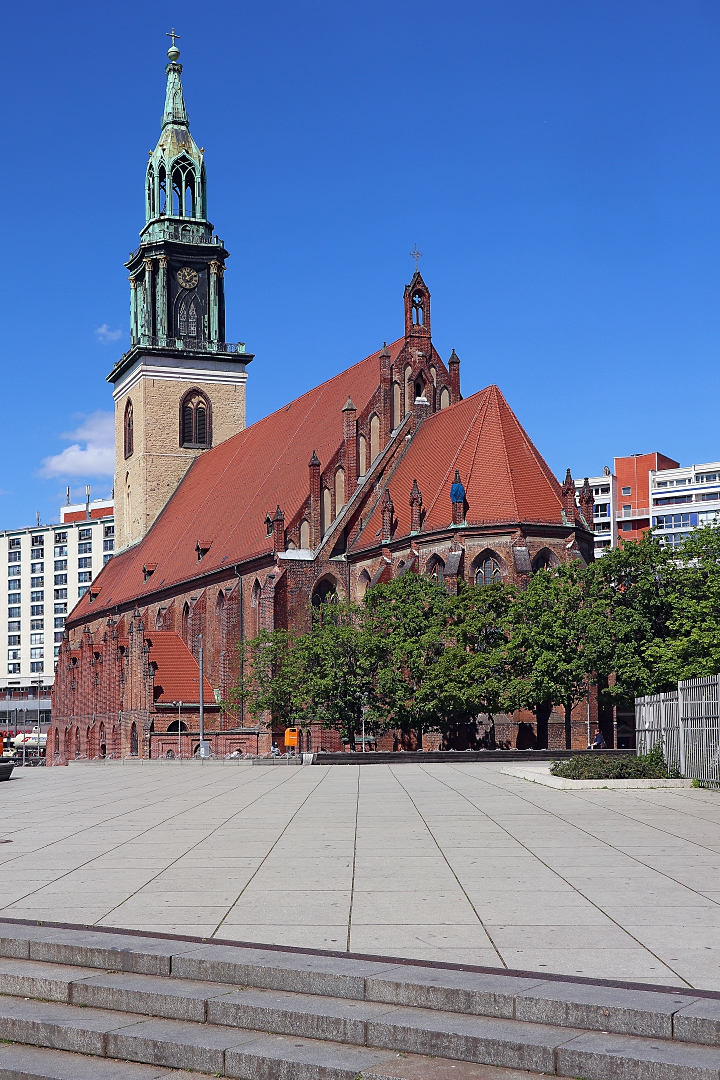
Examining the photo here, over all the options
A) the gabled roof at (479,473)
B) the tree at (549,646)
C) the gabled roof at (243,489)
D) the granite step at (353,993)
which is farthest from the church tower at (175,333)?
the granite step at (353,993)

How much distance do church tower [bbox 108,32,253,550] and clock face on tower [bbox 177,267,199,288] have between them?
0.21 ft

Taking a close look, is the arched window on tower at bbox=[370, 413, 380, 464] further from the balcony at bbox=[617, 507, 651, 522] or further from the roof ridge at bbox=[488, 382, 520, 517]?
the balcony at bbox=[617, 507, 651, 522]

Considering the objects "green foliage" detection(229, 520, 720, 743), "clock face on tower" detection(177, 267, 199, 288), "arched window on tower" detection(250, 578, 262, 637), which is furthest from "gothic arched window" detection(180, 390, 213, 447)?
"green foliage" detection(229, 520, 720, 743)

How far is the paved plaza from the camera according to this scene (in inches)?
352

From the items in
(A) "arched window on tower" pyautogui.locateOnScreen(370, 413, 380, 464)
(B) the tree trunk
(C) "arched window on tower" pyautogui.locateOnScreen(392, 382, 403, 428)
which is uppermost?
(C) "arched window on tower" pyautogui.locateOnScreen(392, 382, 403, 428)

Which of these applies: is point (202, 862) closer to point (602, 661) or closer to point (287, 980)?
point (287, 980)

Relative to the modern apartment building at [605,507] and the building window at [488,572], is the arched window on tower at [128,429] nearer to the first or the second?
the building window at [488,572]

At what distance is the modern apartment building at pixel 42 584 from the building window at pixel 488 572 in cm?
12332

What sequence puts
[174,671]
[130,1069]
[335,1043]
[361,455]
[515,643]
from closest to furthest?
[130,1069], [335,1043], [515,643], [361,455], [174,671]

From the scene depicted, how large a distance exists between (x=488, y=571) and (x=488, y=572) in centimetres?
4

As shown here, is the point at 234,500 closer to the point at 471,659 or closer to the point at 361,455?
the point at 361,455

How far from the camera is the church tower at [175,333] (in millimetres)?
78188

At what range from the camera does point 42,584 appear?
6939 inches

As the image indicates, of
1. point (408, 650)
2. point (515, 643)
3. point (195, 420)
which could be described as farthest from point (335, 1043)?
point (195, 420)
